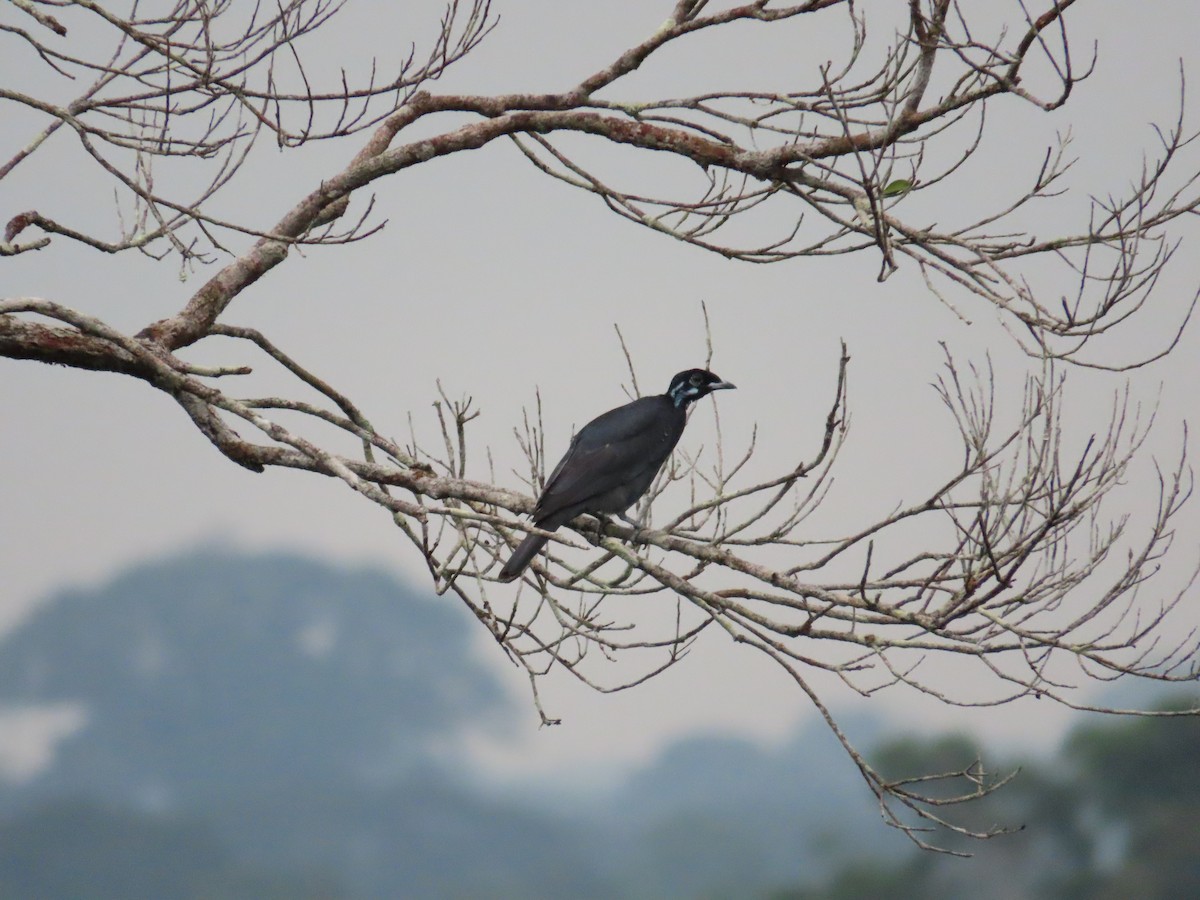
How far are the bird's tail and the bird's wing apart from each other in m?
0.15

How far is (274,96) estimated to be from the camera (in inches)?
264

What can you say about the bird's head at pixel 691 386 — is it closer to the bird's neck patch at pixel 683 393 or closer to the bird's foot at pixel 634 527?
the bird's neck patch at pixel 683 393

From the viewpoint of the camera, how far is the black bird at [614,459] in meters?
6.90

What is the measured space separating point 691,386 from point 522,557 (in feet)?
6.68

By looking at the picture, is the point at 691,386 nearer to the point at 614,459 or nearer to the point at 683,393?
the point at 683,393

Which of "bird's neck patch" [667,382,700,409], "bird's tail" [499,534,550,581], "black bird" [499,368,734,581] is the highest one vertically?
"bird's neck patch" [667,382,700,409]

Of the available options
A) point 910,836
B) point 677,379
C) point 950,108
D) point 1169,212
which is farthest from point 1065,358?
point 677,379

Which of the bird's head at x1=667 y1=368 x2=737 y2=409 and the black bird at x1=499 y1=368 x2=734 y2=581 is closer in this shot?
the black bird at x1=499 y1=368 x2=734 y2=581

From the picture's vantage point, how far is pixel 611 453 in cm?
730

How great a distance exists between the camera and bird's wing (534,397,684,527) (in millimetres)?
6945

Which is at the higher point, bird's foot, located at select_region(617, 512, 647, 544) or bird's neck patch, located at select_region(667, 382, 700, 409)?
bird's neck patch, located at select_region(667, 382, 700, 409)

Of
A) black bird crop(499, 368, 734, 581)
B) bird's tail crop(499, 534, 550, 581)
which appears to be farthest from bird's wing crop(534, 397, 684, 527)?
bird's tail crop(499, 534, 550, 581)

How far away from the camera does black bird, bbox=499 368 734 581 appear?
6902mm

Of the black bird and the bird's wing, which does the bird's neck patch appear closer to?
the black bird
